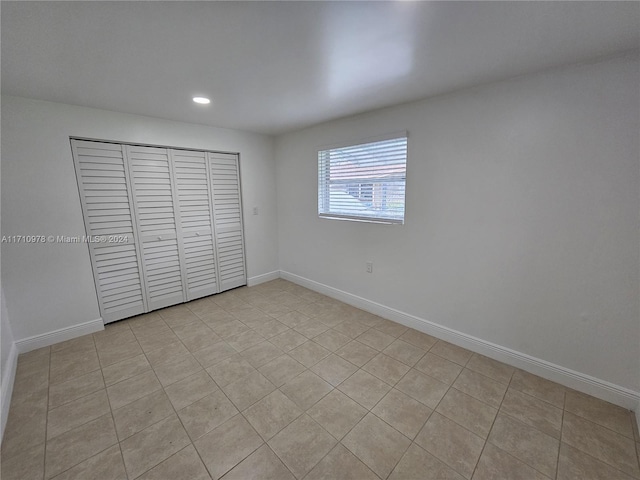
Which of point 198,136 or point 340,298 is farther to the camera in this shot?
point 340,298

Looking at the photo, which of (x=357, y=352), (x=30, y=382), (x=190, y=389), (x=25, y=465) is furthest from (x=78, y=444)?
(x=357, y=352)

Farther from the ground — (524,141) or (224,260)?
(524,141)

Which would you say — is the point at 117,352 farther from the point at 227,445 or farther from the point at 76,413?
the point at 227,445

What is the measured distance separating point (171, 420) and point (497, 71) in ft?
10.6

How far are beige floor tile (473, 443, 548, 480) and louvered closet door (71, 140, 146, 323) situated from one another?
136 inches

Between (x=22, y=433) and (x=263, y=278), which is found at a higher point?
(x=263, y=278)

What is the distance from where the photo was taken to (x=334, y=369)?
7.01ft


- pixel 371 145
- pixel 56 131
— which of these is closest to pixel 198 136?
pixel 56 131

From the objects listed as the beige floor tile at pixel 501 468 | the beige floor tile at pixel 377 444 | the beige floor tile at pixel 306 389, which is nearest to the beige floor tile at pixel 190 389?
the beige floor tile at pixel 306 389

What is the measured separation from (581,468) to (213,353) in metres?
2.57

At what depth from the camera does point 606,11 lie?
1.20 m

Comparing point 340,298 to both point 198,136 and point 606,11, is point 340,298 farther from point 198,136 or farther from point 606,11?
point 606,11

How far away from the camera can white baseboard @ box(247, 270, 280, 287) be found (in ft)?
13.2

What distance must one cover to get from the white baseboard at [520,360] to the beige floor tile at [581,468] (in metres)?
0.56
